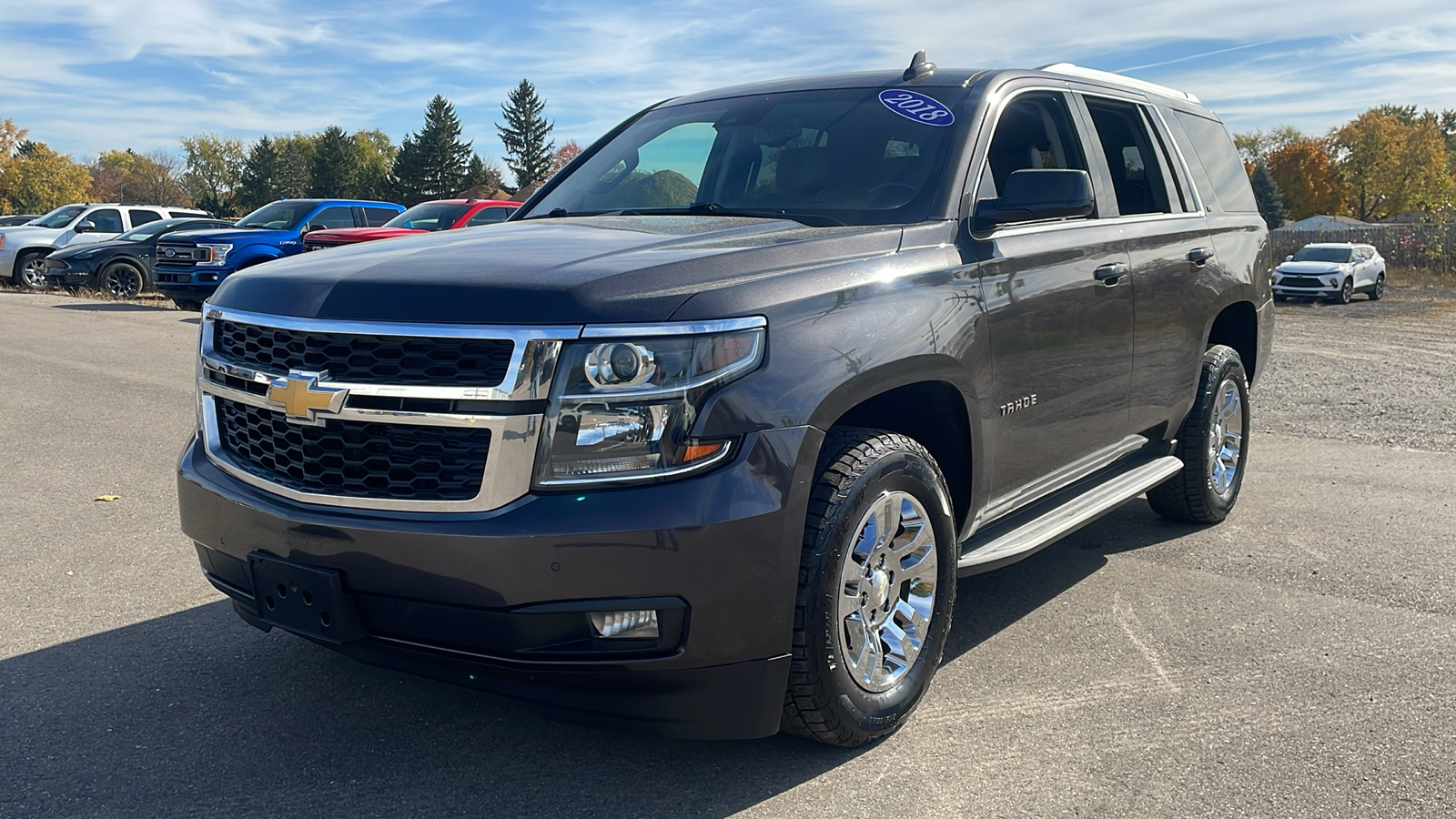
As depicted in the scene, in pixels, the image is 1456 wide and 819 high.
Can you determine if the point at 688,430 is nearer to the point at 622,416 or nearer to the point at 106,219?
the point at 622,416

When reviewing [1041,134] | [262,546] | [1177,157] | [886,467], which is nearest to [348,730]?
[262,546]

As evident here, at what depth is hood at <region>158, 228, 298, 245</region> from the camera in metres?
15.4

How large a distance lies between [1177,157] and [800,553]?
358cm

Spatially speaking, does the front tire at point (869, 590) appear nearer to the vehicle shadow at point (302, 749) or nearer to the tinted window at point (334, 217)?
the vehicle shadow at point (302, 749)

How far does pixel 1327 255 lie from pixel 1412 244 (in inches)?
501

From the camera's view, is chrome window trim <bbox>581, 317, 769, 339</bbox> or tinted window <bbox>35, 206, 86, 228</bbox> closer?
chrome window trim <bbox>581, 317, 769, 339</bbox>

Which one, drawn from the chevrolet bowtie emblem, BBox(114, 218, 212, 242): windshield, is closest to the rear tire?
BBox(114, 218, 212, 242): windshield

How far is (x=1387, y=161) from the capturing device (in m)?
85.8

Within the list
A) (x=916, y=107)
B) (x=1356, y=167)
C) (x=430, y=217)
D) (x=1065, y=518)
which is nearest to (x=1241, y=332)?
(x=1065, y=518)

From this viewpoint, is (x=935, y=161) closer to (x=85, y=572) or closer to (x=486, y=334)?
(x=486, y=334)

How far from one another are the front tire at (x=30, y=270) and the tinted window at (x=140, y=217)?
1.76m

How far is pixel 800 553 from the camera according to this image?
2.88 m

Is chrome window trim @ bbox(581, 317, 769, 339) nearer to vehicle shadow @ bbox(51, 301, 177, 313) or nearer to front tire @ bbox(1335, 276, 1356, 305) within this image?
vehicle shadow @ bbox(51, 301, 177, 313)

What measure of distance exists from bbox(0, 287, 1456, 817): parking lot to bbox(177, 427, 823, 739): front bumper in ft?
1.05
